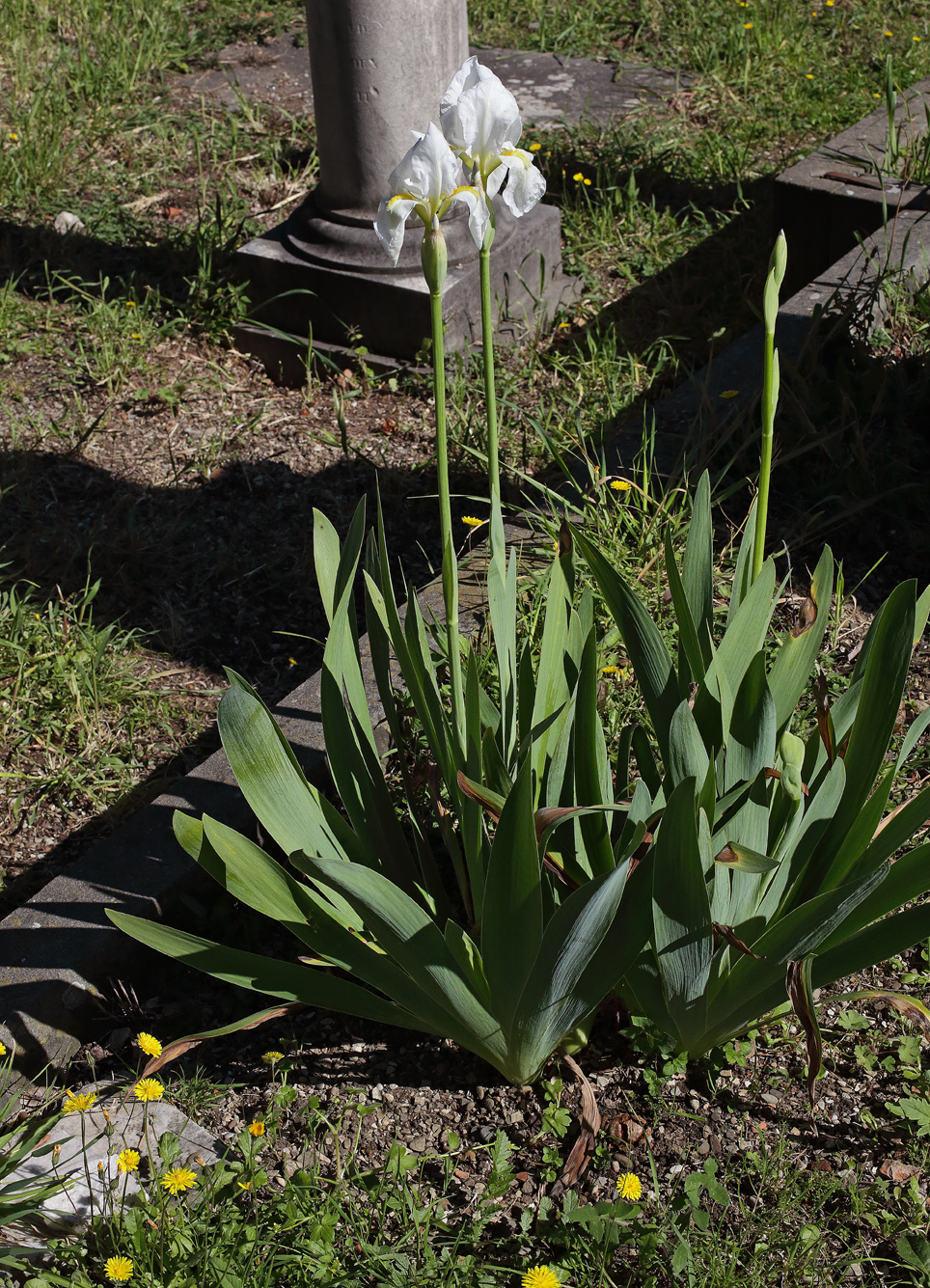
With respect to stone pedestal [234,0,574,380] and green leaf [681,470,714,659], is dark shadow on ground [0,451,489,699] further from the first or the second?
green leaf [681,470,714,659]

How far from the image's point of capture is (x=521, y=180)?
3.77 ft

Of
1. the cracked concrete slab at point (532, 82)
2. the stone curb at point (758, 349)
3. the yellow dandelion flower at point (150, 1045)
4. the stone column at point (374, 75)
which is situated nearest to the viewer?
the yellow dandelion flower at point (150, 1045)

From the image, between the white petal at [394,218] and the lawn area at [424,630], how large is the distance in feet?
1.62

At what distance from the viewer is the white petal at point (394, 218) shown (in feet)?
3.65

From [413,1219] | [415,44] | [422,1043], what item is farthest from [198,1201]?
[415,44]

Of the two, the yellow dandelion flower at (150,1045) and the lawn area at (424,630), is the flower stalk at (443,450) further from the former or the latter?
the yellow dandelion flower at (150,1045)

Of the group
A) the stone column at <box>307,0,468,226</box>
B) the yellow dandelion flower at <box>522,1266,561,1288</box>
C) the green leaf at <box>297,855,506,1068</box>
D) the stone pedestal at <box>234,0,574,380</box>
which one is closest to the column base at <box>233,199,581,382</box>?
the stone pedestal at <box>234,0,574,380</box>

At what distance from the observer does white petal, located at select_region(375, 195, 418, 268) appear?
1111 millimetres

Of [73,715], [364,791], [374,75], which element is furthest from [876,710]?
[374,75]

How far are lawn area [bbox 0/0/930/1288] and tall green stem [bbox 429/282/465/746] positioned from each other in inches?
1.3

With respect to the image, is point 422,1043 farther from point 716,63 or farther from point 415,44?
point 716,63

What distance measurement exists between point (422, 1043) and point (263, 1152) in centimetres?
29

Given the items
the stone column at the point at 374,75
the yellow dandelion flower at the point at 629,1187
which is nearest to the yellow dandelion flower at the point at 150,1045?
the yellow dandelion flower at the point at 629,1187

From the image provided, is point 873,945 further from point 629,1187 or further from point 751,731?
point 629,1187
